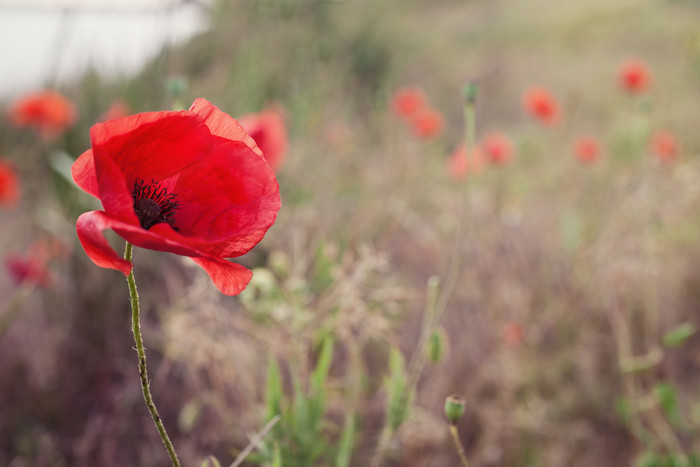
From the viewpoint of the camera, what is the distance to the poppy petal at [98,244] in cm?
36

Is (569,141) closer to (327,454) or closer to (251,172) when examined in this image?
(327,454)

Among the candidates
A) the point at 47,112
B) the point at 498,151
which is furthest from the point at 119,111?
the point at 498,151

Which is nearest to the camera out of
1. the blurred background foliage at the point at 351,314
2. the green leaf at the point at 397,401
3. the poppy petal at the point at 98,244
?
the poppy petal at the point at 98,244

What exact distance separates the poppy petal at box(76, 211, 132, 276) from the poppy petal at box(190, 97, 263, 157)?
0.42 ft

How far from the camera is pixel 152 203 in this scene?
469 mm

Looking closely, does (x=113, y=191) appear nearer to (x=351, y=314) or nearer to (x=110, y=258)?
(x=110, y=258)

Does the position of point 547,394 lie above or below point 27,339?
below

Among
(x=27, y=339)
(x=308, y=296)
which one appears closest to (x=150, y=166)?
(x=308, y=296)

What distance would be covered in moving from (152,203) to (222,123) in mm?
88

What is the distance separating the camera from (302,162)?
6.87ft

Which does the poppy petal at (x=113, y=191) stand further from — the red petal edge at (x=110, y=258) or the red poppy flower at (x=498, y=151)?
the red poppy flower at (x=498, y=151)

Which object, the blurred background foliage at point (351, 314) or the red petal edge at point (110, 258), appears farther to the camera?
the blurred background foliage at point (351, 314)

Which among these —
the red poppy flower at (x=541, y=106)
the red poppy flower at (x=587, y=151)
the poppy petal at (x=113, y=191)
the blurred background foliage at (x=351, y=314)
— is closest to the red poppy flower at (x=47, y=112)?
the blurred background foliage at (x=351, y=314)

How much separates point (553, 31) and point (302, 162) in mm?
7043
